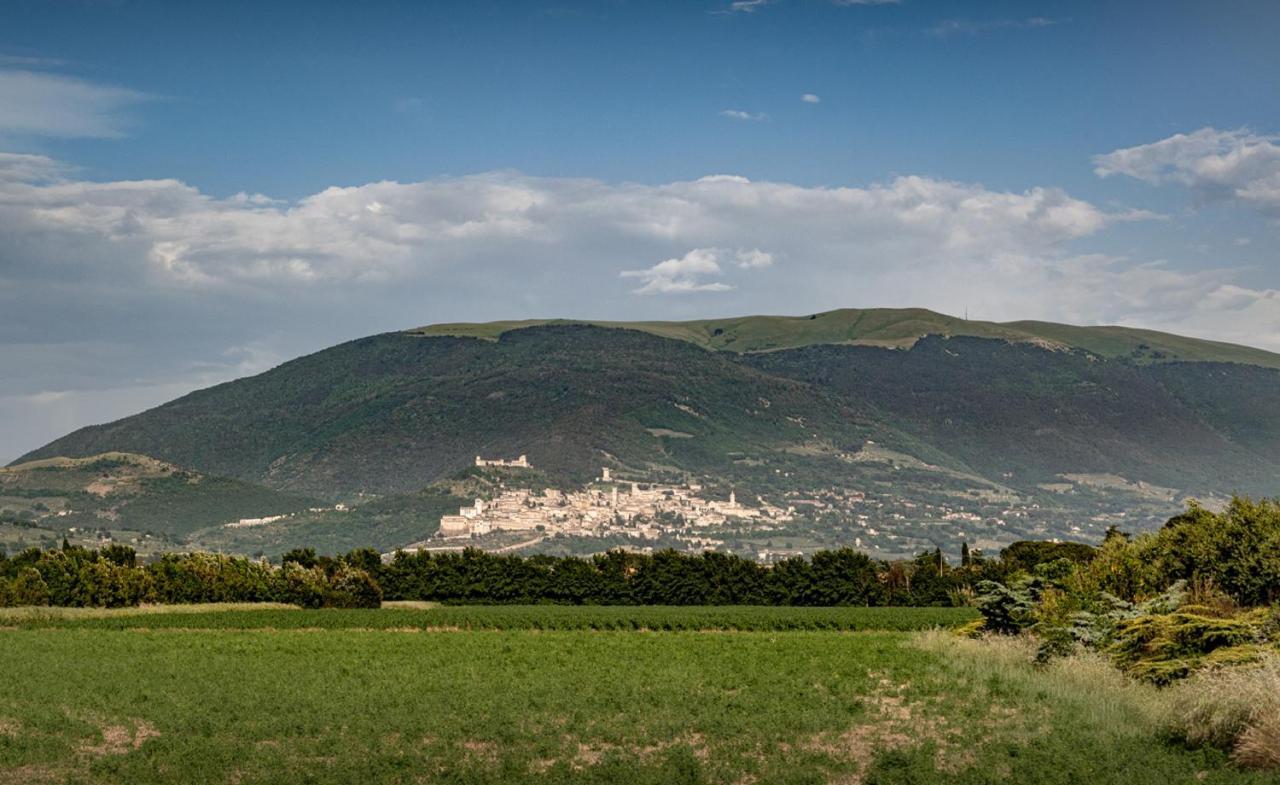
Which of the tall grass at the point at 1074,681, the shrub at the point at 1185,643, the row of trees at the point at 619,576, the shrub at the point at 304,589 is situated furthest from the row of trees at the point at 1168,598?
the shrub at the point at 304,589

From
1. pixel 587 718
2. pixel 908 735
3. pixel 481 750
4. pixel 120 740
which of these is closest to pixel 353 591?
pixel 120 740

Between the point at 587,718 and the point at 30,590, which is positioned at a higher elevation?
the point at 30,590

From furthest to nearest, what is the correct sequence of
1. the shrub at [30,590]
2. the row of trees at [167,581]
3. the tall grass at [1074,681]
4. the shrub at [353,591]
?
the shrub at [353,591] → the row of trees at [167,581] → the shrub at [30,590] → the tall grass at [1074,681]

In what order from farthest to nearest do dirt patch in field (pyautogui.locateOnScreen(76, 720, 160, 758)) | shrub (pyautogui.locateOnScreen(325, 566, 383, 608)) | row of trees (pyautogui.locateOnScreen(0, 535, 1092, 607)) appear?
1. row of trees (pyautogui.locateOnScreen(0, 535, 1092, 607))
2. shrub (pyautogui.locateOnScreen(325, 566, 383, 608))
3. dirt patch in field (pyautogui.locateOnScreen(76, 720, 160, 758))

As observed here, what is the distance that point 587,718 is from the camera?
1127 inches

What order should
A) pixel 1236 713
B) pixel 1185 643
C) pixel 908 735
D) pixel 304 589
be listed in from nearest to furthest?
pixel 1236 713, pixel 908 735, pixel 1185 643, pixel 304 589

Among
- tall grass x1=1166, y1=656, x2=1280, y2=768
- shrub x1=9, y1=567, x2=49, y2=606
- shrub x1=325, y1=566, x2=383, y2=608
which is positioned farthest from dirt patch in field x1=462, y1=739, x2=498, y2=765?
shrub x1=9, y1=567, x2=49, y2=606

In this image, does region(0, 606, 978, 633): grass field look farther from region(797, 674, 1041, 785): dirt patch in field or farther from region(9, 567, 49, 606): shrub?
region(797, 674, 1041, 785): dirt patch in field

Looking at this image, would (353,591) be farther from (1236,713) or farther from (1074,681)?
(1236,713)

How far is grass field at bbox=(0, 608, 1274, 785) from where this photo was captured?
24.5 m

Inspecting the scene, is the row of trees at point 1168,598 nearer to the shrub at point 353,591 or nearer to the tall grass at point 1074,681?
the tall grass at point 1074,681

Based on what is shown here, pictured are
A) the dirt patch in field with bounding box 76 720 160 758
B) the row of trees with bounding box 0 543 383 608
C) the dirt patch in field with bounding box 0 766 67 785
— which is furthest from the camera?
the row of trees with bounding box 0 543 383 608

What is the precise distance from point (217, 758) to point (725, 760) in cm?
931

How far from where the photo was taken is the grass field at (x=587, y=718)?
80.3 ft
